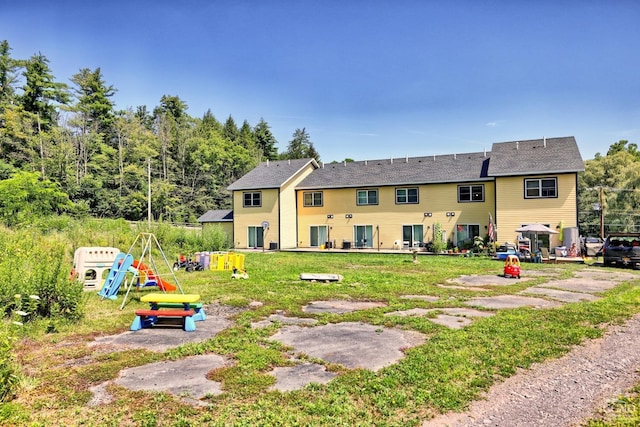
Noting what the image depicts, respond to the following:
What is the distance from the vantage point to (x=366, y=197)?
1060 inches

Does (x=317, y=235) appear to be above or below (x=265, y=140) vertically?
below

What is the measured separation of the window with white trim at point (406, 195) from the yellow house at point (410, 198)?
0.07 meters

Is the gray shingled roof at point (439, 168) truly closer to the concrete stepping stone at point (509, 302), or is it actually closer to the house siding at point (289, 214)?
the house siding at point (289, 214)

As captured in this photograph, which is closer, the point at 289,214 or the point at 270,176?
the point at 289,214

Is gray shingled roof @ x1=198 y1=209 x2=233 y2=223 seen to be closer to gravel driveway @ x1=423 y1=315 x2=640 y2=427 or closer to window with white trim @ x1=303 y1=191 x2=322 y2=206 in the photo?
window with white trim @ x1=303 y1=191 x2=322 y2=206

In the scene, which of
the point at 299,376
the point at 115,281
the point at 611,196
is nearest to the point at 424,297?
the point at 299,376

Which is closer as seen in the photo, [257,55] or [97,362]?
[97,362]

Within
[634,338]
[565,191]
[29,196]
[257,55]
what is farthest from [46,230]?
[565,191]

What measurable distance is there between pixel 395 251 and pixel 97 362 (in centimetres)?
2109

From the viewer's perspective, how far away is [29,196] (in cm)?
1977

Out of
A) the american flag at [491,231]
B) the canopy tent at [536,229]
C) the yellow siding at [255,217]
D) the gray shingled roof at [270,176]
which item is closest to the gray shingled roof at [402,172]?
the gray shingled roof at [270,176]

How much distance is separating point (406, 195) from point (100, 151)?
36492 millimetres

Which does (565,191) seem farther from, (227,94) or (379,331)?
(227,94)

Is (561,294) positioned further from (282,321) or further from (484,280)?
(282,321)
